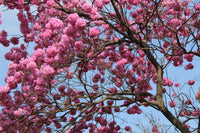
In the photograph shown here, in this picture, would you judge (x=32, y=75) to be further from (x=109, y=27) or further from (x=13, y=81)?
(x=109, y=27)

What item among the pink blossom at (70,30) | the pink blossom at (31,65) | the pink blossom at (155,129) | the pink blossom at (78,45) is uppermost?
the pink blossom at (70,30)

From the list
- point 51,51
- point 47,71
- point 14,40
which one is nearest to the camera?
point 47,71

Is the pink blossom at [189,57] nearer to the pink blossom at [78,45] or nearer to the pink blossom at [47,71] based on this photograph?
the pink blossom at [78,45]

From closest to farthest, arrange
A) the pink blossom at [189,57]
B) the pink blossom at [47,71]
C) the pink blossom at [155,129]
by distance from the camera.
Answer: the pink blossom at [47,71] → the pink blossom at [155,129] → the pink blossom at [189,57]

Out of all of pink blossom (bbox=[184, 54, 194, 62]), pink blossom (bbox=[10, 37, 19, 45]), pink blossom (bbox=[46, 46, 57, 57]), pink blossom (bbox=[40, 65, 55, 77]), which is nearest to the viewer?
pink blossom (bbox=[40, 65, 55, 77])

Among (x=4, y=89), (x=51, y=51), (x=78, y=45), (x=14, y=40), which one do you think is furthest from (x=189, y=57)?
(x=4, y=89)

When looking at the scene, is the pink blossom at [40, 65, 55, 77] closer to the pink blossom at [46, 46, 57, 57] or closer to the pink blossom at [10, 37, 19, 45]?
the pink blossom at [46, 46, 57, 57]

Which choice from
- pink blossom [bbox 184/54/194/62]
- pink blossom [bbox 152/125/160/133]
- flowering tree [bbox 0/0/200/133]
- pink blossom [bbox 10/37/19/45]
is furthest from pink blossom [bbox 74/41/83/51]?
pink blossom [bbox 184/54/194/62]

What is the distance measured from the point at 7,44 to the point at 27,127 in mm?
2562

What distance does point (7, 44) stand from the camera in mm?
6535

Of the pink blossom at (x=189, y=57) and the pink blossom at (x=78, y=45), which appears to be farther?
the pink blossom at (x=189, y=57)

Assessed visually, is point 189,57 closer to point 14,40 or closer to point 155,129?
point 155,129

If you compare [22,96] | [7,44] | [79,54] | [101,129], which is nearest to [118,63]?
[79,54]

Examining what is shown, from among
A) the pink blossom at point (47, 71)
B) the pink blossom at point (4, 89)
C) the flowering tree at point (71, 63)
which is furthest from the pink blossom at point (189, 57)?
the pink blossom at point (4, 89)
